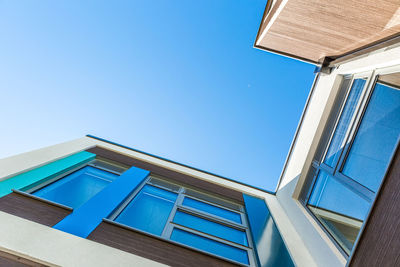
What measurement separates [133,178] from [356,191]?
3422mm

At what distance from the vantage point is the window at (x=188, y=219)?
4.04 m

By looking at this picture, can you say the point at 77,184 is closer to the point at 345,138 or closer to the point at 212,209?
the point at 212,209

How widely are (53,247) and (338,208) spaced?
10.7 ft

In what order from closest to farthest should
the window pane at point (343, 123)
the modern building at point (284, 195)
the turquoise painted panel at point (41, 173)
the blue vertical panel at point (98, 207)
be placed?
the modern building at point (284, 195) < the blue vertical panel at point (98, 207) < the turquoise painted panel at point (41, 173) < the window pane at point (343, 123)

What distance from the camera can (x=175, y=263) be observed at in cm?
349

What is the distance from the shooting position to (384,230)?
2229mm

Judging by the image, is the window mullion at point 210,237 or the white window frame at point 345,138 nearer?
the white window frame at point 345,138

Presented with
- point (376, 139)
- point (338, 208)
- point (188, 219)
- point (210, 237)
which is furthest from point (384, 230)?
point (188, 219)

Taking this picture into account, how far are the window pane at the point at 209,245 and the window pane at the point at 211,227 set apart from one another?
A: 24cm

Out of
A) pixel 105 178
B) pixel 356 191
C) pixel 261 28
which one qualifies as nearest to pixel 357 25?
pixel 261 28

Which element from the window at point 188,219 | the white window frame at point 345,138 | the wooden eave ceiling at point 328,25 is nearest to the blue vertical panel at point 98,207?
the window at point 188,219

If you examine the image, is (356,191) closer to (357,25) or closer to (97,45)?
(357,25)

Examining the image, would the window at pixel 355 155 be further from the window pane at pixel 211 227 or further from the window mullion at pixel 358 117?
the window pane at pixel 211 227

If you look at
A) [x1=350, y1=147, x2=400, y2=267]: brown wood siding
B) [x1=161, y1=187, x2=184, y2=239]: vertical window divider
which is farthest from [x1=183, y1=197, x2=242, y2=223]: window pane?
[x1=350, y1=147, x2=400, y2=267]: brown wood siding
